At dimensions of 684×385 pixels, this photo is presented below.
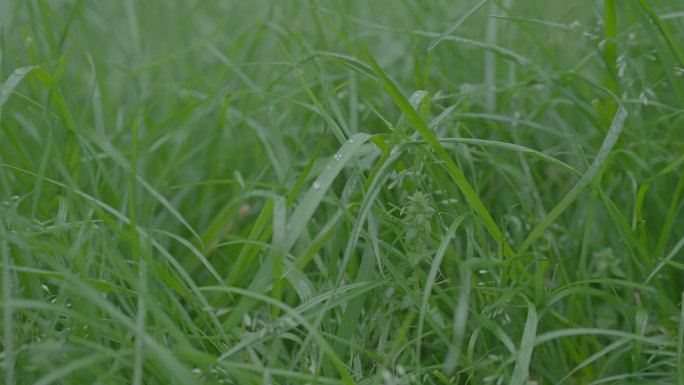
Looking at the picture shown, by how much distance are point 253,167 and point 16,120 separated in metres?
0.67

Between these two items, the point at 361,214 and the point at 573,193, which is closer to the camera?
the point at 361,214

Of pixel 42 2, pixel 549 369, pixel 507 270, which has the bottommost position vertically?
pixel 549 369

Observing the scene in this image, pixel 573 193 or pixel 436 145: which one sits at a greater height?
pixel 436 145

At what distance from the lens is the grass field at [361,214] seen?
4.51ft

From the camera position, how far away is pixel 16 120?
2.26 m

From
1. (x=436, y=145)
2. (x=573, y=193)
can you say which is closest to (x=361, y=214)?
(x=436, y=145)

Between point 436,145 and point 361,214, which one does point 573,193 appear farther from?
point 361,214

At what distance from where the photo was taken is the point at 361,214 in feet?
4.49

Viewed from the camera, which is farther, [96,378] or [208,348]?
[208,348]

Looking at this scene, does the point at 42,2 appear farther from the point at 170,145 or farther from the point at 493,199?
the point at 493,199

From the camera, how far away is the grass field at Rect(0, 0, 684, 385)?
137cm

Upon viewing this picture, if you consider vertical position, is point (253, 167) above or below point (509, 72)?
below

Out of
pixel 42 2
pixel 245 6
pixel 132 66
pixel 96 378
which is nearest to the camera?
pixel 96 378

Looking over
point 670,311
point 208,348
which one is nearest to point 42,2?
point 208,348
